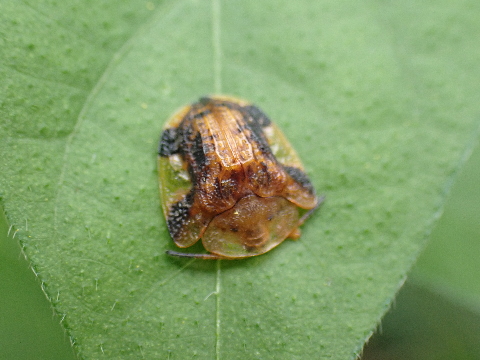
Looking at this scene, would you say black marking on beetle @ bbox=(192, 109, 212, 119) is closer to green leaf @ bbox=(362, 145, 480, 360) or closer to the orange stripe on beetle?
the orange stripe on beetle

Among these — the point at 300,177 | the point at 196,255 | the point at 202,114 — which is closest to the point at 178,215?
the point at 196,255

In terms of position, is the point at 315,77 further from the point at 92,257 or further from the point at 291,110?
the point at 92,257

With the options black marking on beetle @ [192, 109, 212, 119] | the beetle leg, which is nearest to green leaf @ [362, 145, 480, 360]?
the beetle leg

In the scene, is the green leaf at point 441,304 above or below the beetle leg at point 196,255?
below

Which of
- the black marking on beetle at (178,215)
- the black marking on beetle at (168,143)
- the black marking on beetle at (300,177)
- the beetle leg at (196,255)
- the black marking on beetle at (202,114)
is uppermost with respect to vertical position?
the black marking on beetle at (202,114)

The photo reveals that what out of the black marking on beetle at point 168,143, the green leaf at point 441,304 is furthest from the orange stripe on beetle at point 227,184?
the green leaf at point 441,304

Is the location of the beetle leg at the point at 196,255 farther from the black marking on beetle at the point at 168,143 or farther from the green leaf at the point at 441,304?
Answer: the green leaf at the point at 441,304

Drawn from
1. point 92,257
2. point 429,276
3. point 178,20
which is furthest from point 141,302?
point 429,276
